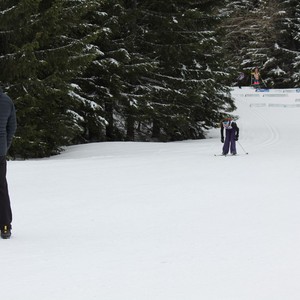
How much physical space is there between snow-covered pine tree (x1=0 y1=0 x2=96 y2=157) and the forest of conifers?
0.10 feet

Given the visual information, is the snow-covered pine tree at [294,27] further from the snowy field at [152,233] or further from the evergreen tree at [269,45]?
the snowy field at [152,233]

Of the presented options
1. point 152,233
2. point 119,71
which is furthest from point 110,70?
point 152,233

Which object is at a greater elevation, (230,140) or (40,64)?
(40,64)

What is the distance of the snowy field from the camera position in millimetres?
4605

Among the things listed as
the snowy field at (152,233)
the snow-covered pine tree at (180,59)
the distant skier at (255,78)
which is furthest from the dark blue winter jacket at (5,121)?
the distant skier at (255,78)

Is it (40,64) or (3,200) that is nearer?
(3,200)

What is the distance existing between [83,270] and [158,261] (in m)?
0.73

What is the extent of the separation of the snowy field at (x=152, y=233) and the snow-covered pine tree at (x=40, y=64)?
3257 millimetres

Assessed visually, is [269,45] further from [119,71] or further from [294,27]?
[119,71]

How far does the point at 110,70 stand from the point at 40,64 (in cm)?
693

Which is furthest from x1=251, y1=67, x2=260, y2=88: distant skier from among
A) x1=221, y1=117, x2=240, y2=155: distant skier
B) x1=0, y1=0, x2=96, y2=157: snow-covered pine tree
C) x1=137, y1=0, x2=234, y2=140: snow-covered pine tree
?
x1=0, y1=0, x2=96, y2=157: snow-covered pine tree

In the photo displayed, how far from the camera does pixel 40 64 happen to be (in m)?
16.7

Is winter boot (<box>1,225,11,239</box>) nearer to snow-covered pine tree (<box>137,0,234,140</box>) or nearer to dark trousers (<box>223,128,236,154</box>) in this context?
dark trousers (<box>223,128,236,154</box>)

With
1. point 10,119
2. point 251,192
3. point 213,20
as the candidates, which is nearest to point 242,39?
point 213,20
